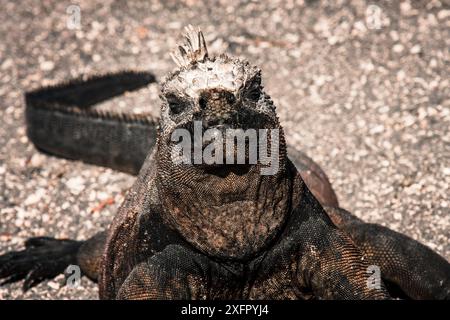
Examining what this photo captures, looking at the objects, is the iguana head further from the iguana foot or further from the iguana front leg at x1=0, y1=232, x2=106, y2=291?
the iguana foot

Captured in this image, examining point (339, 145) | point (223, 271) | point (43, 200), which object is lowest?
point (223, 271)

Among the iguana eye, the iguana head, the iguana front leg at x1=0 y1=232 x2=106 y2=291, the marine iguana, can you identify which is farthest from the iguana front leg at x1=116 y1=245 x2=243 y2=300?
→ the iguana front leg at x1=0 y1=232 x2=106 y2=291

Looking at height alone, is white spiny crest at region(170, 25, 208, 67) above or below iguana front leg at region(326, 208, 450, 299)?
above

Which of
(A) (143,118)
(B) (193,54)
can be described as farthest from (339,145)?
(B) (193,54)

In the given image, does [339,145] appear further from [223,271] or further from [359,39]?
[223,271]

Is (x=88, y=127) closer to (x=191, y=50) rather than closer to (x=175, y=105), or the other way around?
(x=191, y=50)

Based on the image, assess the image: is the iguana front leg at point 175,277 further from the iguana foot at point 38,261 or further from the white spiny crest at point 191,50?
the iguana foot at point 38,261
